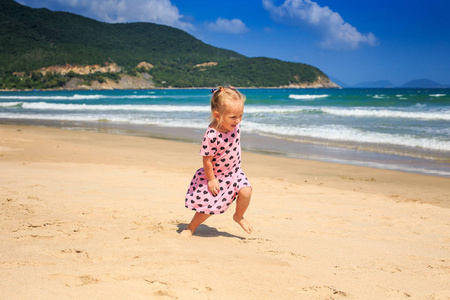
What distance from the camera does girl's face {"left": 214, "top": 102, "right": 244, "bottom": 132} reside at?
292cm

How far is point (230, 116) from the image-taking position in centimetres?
294

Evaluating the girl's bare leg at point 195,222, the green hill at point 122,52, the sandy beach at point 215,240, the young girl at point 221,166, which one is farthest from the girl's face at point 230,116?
the green hill at point 122,52

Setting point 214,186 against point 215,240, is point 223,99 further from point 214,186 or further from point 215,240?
point 215,240

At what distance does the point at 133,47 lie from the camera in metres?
150

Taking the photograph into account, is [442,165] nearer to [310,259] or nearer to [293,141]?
[293,141]

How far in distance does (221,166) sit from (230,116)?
0.44m

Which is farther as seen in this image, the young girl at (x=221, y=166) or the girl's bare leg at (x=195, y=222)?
the girl's bare leg at (x=195, y=222)

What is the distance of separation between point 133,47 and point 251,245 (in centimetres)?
15705

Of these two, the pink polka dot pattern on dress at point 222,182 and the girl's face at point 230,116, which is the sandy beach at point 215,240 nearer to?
the pink polka dot pattern on dress at point 222,182

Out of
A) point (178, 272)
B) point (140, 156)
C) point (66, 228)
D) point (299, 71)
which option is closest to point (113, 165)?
point (140, 156)

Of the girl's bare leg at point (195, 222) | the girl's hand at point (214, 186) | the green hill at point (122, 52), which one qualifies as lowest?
the girl's bare leg at point (195, 222)

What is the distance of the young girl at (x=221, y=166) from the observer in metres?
2.95

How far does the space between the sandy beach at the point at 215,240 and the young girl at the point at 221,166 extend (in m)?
0.30

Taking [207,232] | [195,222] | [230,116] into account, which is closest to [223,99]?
[230,116]
